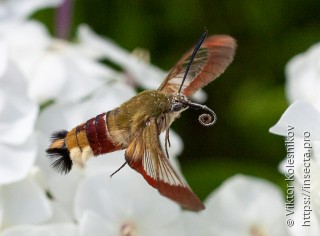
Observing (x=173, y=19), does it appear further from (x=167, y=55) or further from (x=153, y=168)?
(x=153, y=168)

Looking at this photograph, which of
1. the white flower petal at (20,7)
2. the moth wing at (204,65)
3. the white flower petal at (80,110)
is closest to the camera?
the moth wing at (204,65)

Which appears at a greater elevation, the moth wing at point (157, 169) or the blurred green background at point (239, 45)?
the blurred green background at point (239, 45)

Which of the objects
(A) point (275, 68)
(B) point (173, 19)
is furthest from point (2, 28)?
(A) point (275, 68)

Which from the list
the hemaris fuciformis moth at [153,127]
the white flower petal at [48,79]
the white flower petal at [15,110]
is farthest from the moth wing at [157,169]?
the white flower petal at [48,79]

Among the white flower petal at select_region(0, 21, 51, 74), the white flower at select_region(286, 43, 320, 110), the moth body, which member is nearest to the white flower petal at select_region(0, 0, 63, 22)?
the white flower petal at select_region(0, 21, 51, 74)

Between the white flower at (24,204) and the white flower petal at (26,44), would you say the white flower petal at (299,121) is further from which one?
the white flower petal at (26,44)

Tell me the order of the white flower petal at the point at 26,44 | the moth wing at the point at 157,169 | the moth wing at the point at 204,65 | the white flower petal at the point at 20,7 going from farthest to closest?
the white flower petal at the point at 20,7
the white flower petal at the point at 26,44
the moth wing at the point at 204,65
the moth wing at the point at 157,169

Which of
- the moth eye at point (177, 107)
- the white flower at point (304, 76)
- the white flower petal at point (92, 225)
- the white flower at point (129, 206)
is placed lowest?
the white flower petal at point (92, 225)
